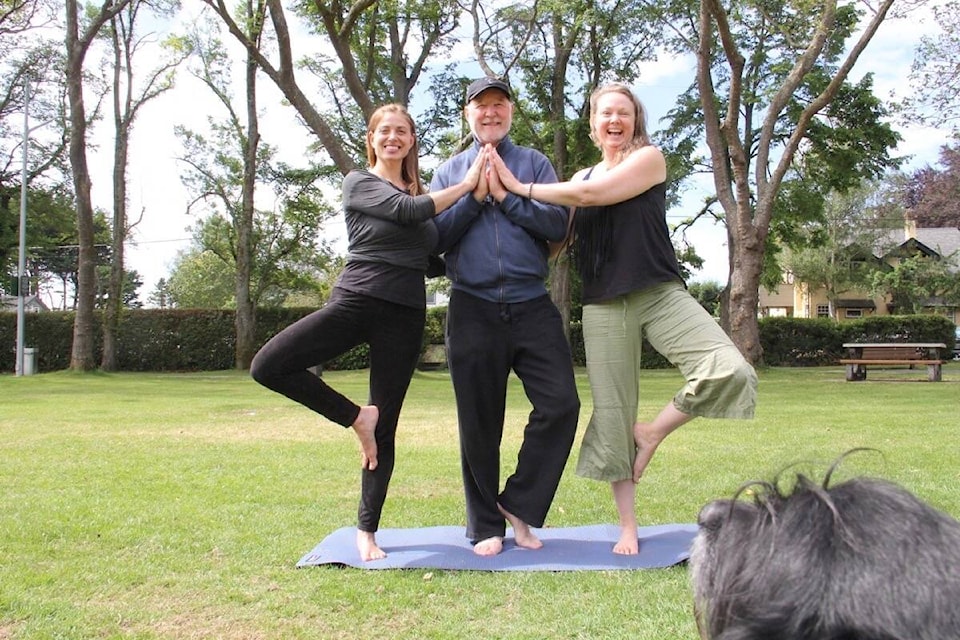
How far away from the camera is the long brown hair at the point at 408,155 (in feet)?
14.0

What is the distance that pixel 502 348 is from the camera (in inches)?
162

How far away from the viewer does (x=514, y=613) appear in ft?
10.7

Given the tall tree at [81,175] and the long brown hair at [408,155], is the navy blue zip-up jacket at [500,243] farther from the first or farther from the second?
the tall tree at [81,175]

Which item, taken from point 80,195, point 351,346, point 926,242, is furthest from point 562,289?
point 926,242

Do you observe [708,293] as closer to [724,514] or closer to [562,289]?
[562,289]

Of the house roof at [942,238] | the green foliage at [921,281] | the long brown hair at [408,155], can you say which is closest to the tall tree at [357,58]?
the long brown hair at [408,155]

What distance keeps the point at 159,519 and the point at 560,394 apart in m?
2.65

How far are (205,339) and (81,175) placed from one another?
8598 millimetres

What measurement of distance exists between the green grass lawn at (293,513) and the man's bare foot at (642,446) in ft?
1.90

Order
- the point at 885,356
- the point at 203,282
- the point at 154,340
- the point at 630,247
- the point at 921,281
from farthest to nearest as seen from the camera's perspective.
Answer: the point at 203,282 < the point at 921,281 < the point at 154,340 < the point at 885,356 < the point at 630,247

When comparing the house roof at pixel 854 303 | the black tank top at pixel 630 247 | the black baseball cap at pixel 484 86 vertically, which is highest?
the house roof at pixel 854 303

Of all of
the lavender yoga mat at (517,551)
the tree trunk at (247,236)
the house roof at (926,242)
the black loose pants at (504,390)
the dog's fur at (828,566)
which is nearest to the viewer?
the dog's fur at (828,566)

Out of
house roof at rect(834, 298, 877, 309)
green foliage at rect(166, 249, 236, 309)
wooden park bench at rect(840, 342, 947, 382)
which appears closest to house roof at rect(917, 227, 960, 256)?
house roof at rect(834, 298, 877, 309)

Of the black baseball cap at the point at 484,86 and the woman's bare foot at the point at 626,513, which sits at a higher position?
the black baseball cap at the point at 484,86
